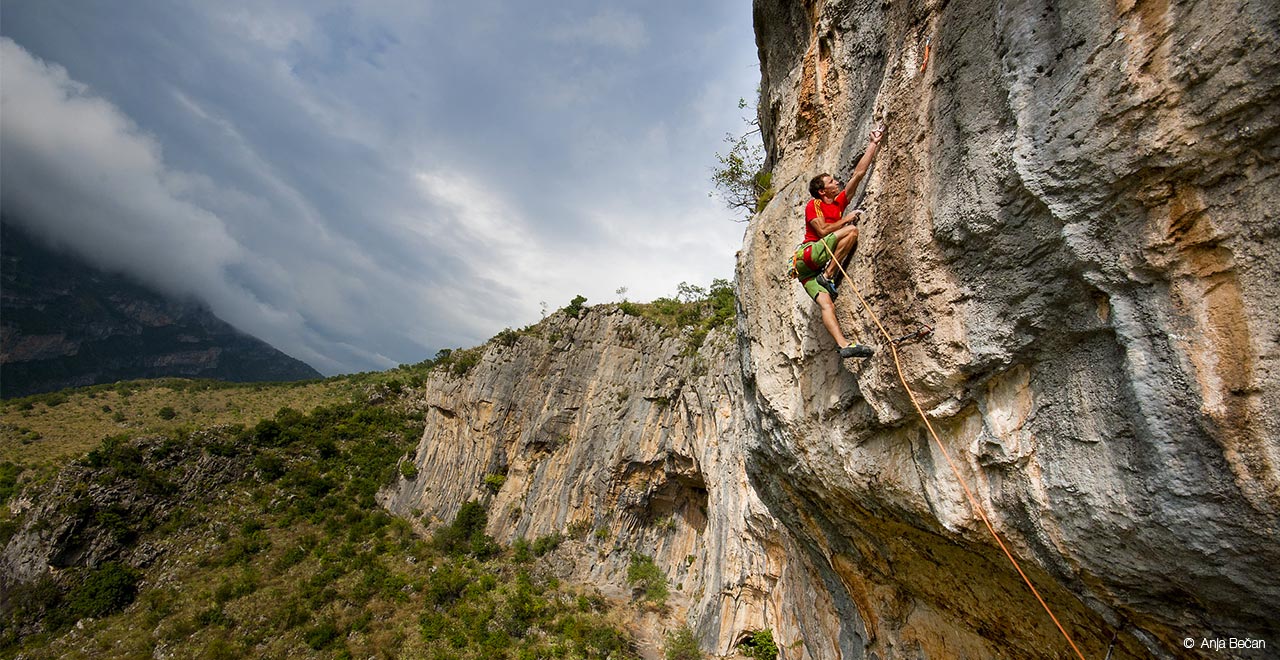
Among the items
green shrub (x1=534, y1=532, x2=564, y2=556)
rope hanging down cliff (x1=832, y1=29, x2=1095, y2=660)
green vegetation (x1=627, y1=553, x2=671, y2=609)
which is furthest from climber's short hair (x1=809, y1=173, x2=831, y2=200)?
green shrub (x1=534, y1=532, x2=564, y2=556)

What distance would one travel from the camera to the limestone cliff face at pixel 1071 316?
2.26 meters

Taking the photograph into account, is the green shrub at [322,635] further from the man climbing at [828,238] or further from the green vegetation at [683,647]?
the man climbing at [828,238]

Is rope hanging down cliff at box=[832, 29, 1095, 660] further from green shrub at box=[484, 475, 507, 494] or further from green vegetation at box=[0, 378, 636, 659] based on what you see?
green shrub at box=[484, 475, 507, 494]

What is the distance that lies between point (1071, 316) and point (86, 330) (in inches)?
7236

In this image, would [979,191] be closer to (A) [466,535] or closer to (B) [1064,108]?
(B) [1064,108]

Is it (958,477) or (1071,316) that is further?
(958,477)

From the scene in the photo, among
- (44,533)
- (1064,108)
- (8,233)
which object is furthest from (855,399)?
(8,233)

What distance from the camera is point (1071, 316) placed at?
117 inches

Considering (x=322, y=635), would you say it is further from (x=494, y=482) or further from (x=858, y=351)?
(x=858, y=351)

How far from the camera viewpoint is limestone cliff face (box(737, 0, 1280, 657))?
2.26 meters

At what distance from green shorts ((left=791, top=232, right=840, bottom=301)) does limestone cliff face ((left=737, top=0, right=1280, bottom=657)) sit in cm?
31

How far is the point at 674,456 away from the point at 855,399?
76.1ft

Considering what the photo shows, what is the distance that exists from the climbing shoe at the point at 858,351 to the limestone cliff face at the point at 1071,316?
163 mm

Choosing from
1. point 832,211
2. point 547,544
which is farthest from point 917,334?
point 547,544
